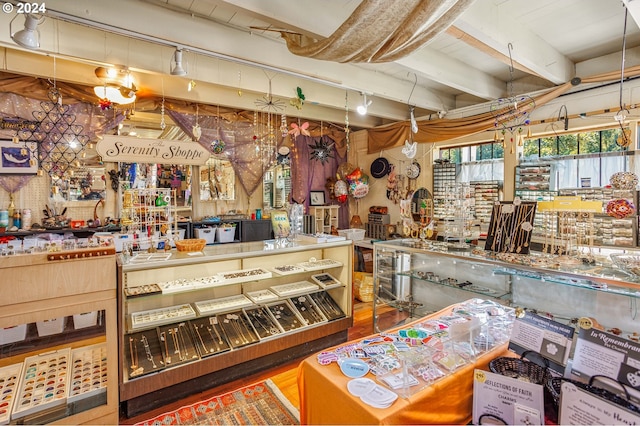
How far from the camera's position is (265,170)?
5512mm

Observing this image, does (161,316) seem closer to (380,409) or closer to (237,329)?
(237,329)

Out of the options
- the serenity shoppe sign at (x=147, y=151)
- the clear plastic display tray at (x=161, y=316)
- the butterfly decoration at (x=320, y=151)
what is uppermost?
the butterfly decoration at (x=320, y=151)

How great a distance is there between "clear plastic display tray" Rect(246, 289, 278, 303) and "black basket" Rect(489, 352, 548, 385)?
80.5 inches

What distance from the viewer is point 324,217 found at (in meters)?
6.30

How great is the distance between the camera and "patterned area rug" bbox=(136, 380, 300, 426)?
2258mm

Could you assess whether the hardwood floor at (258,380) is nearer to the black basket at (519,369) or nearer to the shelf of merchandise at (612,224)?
the black basket at (519,369)

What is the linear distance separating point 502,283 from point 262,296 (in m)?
2.23

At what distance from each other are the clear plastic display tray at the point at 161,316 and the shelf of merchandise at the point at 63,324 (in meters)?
0.29

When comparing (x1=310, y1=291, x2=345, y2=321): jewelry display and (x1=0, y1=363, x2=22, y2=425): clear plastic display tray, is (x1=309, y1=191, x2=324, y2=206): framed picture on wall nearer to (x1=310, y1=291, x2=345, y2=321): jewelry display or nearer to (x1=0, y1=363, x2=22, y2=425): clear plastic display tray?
(x1=310, y1=291, x2=345, y2=321): jewelry display

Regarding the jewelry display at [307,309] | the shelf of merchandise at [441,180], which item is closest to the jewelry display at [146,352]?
the jewelry display at [307,309]

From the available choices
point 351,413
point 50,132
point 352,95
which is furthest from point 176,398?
point 352,95

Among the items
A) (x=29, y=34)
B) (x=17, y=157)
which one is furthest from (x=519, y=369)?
(x=17, y=157)

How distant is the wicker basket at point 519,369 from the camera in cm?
141

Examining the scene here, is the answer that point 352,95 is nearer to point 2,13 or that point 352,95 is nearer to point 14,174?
point 2,13
